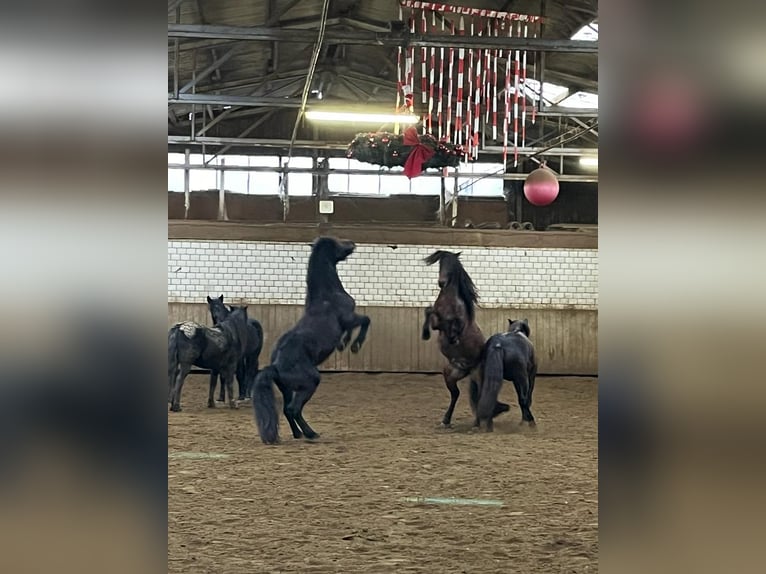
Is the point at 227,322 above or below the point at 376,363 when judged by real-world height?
above

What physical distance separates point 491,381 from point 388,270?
423 cm

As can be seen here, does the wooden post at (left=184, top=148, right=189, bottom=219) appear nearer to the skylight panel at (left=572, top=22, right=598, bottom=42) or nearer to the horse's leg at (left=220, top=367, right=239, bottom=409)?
the horse's leg at (left=220, top=367, right=239, bottom=409)

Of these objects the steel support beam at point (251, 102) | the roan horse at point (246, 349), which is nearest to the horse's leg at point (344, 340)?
the roan horse at point (246, 349)

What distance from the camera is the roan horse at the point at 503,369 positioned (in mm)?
5703

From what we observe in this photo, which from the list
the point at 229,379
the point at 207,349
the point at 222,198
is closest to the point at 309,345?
the point at 207,349

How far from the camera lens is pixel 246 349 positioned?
720 cm

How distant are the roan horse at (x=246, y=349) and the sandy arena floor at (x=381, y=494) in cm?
72

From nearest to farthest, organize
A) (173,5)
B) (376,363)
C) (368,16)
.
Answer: (173,5) → (368,16) → (376,363)

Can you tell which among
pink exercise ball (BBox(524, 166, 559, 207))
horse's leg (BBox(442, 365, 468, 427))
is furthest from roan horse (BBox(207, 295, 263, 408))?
pink exercise ball (BBox(524, 166, 559, 207))

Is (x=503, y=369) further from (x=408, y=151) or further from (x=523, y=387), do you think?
(x=408, y=151)
